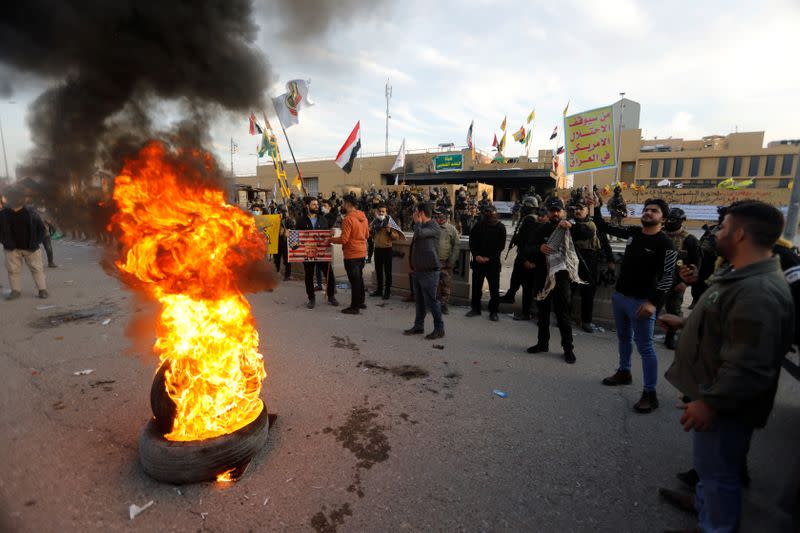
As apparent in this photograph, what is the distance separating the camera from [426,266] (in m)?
5.59

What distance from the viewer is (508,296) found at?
23.8ft

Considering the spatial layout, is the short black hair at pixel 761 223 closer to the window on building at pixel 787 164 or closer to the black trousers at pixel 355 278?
the black trousers at pixel 355 278

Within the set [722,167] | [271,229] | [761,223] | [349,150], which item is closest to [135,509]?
[761,223]

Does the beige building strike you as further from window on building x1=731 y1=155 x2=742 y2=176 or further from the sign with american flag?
the sign with american flag

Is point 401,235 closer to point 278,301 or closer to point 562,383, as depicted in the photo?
point 278,301

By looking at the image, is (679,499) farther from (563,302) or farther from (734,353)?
(563,302)

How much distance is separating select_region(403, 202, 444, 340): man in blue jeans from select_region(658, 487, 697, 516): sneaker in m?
3.34

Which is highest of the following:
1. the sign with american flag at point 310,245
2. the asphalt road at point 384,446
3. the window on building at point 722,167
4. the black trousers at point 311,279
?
the window on building at point 722,167

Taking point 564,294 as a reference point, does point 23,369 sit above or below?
below

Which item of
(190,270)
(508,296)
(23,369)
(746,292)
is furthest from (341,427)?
(508,296)

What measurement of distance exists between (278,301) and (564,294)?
5.41m

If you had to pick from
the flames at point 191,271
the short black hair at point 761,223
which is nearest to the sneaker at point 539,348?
the short black hair at point 761,223

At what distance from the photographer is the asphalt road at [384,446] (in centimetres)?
243

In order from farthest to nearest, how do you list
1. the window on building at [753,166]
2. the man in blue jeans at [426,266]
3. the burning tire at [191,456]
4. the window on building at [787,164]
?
the window on building at [753,166] < the window on building at [787,164] < the man in blue jeans at [426,266] < the burning tire at [191,456]
